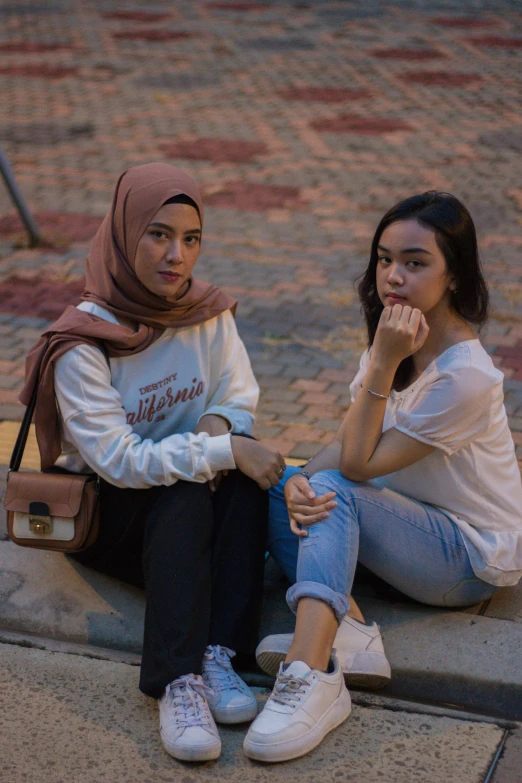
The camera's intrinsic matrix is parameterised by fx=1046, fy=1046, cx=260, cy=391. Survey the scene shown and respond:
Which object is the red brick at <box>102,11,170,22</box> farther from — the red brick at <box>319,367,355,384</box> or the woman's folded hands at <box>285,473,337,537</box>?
the woman's folded hands at <box>285,473,337,537</box>

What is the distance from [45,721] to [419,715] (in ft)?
3.13

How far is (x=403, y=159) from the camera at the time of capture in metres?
8.83

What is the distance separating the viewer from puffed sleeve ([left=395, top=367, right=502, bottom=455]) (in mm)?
2703

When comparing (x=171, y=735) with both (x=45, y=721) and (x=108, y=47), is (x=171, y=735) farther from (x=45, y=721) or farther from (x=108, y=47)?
(x=108, y=47)

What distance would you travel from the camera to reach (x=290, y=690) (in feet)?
8.31

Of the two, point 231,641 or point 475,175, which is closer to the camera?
point 231,641

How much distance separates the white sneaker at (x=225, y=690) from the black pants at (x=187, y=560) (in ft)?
0.17

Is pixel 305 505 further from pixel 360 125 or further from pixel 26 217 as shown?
pixel 360 125

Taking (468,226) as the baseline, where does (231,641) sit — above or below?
below

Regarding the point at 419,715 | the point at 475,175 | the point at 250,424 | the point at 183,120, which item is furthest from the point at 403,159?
the point at 419,715

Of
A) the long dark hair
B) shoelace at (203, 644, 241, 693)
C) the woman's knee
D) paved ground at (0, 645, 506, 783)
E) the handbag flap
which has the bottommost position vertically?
paved ground at (0, 645, 506, 783)

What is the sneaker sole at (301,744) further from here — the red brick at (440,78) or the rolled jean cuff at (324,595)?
the red brick at (440,78)

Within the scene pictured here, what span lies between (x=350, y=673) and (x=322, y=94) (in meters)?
9.59

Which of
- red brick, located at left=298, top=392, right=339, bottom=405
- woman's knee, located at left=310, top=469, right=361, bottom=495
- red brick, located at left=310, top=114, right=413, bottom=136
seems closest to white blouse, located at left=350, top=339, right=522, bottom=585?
woman's knee, located at left=310, top=469, right=361, bottom=495
